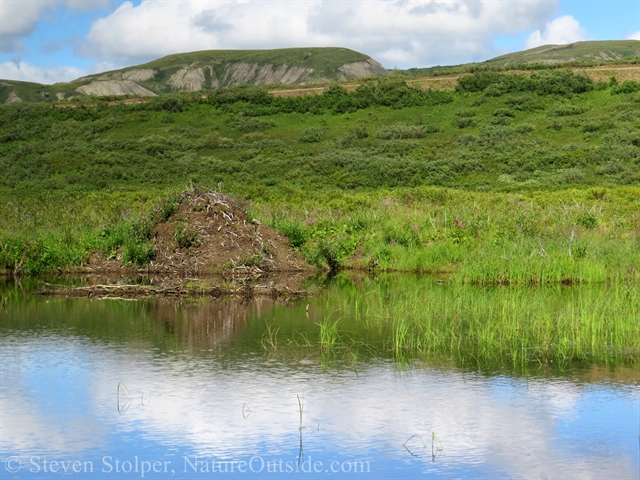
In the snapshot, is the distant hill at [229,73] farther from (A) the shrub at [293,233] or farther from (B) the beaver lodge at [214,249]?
(B) the beaver lodge at [214,249]

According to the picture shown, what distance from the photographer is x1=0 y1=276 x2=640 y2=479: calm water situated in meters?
7.25

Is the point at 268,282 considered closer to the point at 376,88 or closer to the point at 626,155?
the point at 626,155

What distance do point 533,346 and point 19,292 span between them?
1057 centimetres

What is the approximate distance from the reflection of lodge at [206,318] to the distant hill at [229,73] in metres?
153

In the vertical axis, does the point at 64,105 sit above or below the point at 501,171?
above

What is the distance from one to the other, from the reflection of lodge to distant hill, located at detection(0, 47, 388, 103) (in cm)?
15314

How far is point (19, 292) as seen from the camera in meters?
18.0

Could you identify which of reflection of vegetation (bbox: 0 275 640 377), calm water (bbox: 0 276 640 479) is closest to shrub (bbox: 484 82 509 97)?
reflection of vegetation (bbox: 0 275 640 377)

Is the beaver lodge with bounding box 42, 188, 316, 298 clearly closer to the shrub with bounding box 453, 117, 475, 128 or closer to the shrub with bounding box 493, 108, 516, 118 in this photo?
the shrub with bounding box 453, 117, 475, 128

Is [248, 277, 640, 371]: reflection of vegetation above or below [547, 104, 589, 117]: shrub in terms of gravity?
below

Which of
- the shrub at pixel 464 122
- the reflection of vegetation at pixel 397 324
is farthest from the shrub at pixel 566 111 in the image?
the reflection of vegetation at pixel 397 324

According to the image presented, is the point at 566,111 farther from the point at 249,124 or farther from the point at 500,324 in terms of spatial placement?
the point at 500,324

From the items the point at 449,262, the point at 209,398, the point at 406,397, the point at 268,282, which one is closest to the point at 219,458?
the point at 209,398

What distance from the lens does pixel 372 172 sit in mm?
45812
